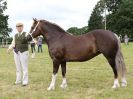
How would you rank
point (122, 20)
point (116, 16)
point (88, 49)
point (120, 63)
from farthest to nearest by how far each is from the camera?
point (116, 16)
point (122, 20)
point (120, 63)
point (88, 49)

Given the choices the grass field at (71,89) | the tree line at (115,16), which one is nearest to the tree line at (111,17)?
the tree line at (115,16)

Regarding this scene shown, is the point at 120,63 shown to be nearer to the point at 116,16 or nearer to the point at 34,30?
the point at 34,30

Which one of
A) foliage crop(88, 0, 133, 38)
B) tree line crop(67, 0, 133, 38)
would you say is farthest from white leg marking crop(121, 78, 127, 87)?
foliage crop(88, 0, 133, 38)

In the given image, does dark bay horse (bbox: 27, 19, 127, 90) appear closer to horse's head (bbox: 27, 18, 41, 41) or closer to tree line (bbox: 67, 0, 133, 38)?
horse's head (bbox: 27, 18, 41, 41)

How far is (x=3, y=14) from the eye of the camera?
258ft

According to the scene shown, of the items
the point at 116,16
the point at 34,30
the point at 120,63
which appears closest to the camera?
the point at 120,63

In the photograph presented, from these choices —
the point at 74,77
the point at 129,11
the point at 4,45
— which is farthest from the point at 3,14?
the point at 74,77

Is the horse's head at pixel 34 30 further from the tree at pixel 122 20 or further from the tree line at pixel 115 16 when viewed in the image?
the tree at pixel 122 20

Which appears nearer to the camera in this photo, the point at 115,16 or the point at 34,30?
the point at 34,30

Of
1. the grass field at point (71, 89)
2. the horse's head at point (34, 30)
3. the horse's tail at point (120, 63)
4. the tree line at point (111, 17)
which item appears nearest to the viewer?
the grass field at point (71, 89)

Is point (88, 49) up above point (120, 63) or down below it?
above

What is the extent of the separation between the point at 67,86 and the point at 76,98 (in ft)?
7.33

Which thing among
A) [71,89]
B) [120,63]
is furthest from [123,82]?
[71,89]

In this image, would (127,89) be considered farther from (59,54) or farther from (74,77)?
(74,77)
